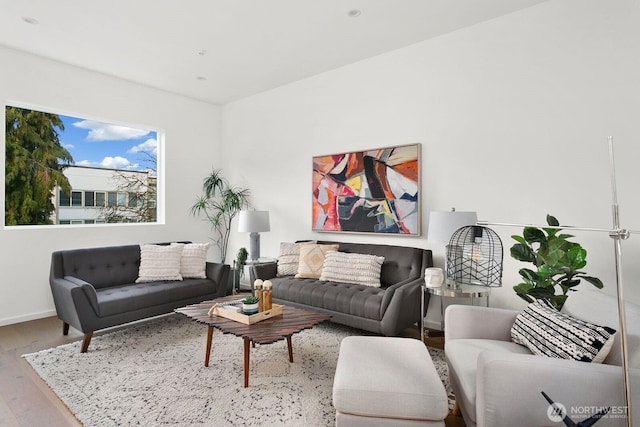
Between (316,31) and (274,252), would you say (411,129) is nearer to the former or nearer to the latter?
(316,31)

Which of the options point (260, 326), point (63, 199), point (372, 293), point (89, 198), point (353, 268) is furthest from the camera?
point (89, 198)

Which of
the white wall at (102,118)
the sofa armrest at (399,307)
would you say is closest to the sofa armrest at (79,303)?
the white wall at (102,118)

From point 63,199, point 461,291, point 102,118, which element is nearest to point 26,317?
point 63,199

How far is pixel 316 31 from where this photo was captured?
3.50 m

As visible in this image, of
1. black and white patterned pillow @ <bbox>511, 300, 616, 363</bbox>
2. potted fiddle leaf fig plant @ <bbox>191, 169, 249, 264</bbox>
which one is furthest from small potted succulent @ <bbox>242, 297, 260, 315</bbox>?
potted fiddle leaf fig plant @ <bbox>191, 169, 249, 264</bbox>

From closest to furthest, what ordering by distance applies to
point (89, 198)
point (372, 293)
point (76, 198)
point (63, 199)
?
point (372, 293)
point (63, 199)
point (76, 198)
point (89, 198)

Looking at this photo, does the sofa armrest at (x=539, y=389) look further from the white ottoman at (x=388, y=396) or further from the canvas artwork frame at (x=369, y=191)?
the canvas artwork frame at (x=369, y=191)

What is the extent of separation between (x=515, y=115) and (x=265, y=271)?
9.99 ft

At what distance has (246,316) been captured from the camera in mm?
2594

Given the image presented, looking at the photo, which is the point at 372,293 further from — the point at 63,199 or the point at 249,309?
the point at 63,199

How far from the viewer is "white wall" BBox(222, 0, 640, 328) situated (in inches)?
107

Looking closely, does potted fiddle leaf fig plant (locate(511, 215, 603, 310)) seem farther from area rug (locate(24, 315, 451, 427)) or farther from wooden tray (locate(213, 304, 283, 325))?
wooden tray (locate(213, 304, 283, 325))

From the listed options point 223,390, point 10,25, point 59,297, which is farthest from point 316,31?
point 59,297

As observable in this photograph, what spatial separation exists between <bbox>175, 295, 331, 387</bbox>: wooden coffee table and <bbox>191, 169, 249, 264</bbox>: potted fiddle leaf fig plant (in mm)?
2714
